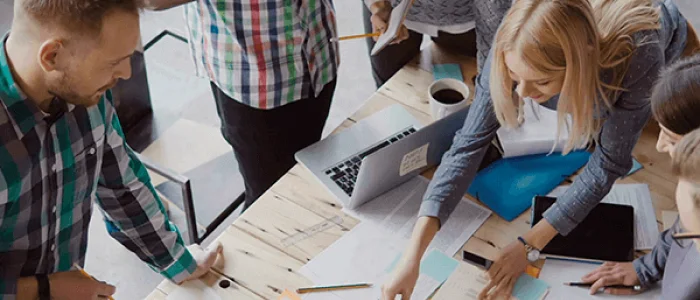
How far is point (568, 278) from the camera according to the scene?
1.50m

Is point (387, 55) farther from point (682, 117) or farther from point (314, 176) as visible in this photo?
point (682, 117)

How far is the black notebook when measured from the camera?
5.03ft

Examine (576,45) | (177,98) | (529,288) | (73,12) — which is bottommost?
(177,98)

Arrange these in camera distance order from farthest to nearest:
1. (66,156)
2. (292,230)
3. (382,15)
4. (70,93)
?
(382,15), (292,230), (66,156), (70,93)

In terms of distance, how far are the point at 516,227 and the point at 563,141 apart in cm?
27

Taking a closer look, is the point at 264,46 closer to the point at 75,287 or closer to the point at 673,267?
the point at 75,287

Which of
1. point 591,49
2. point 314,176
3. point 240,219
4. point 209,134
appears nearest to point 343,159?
point 314,176

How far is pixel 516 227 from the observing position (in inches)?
63.1

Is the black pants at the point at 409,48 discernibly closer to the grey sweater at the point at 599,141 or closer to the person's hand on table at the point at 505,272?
the grey sweater at the point at 599,141

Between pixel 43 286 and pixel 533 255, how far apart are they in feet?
3.17

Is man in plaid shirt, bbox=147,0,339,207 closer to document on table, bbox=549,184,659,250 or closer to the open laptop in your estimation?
the open laptop

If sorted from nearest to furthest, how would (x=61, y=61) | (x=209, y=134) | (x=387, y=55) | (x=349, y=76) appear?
1. (x=61, y=61)
2. (x=387, y=55)
3. (x=209, y=134)
4. (x=349, y=76)

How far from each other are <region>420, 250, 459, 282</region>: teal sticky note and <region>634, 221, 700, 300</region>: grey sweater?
373 mm

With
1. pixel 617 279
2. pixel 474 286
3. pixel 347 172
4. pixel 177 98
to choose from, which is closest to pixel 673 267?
pixel 617 279
